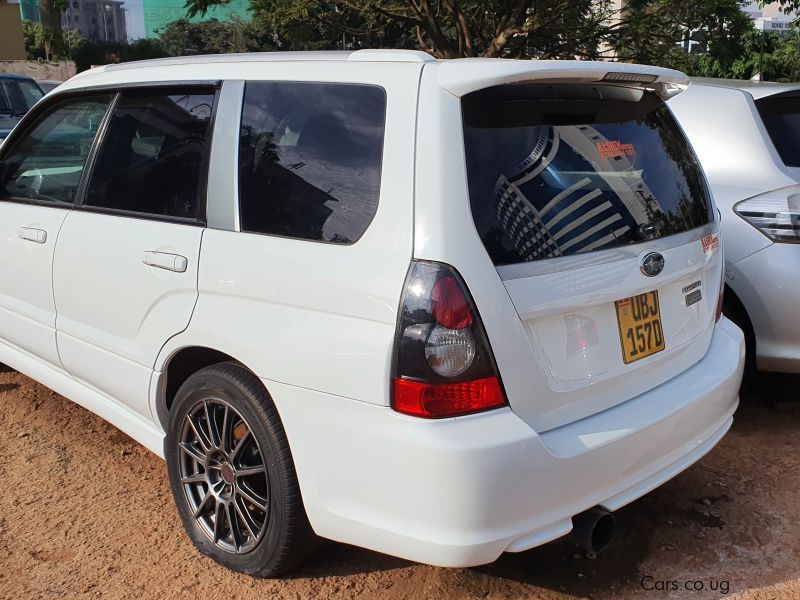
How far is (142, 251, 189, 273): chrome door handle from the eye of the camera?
2.76 metres

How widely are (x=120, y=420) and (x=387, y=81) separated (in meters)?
1.81

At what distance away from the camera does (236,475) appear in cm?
274

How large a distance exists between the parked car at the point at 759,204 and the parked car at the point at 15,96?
8766 millimetres

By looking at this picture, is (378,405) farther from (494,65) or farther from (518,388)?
(494,65)

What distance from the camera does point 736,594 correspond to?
8.90ft

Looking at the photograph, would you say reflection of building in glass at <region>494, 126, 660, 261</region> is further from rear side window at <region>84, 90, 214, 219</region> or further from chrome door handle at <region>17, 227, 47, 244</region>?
chrome door handle at <region>17, 227, 47, 244</region>

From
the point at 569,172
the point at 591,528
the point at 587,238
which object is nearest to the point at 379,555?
the point at 591,528

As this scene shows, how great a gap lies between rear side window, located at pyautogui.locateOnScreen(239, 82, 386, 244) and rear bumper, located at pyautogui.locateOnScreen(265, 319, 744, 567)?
1.71 feet

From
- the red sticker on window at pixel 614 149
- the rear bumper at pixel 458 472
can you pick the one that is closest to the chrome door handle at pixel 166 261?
the rear bumper at pixel 458 472

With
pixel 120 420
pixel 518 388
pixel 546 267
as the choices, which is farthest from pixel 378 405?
pixel 120 420

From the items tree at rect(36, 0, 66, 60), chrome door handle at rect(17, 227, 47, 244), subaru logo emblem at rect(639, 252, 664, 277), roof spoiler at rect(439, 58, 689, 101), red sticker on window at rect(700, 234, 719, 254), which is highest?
roof spoiler at rect(439, 58, 689, 101)

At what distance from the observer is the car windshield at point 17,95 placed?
1035 cm

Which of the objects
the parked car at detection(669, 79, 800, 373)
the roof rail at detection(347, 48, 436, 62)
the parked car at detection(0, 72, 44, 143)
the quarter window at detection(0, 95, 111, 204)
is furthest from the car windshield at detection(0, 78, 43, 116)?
the roof rail at detection(347, 48, 436, 62)

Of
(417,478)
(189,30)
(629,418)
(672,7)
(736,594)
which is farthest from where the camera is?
(189,30)
